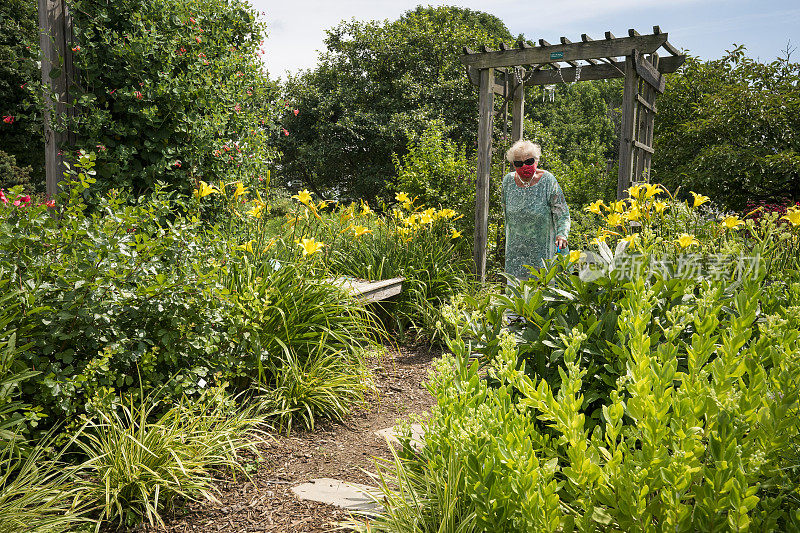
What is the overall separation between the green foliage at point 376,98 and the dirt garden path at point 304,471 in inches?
511

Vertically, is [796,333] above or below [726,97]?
below

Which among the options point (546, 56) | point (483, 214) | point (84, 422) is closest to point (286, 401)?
point (84, 422)

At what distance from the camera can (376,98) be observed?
1736 cm

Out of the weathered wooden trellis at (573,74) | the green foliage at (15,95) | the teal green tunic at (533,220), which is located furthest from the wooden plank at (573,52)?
the green foliage at (15,95)

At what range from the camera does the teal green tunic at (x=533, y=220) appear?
407 centimetres

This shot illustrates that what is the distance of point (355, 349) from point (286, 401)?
0.65 meters

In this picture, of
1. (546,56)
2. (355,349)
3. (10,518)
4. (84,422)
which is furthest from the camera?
(546,56)

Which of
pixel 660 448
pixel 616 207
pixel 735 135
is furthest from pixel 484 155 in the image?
pixel 735 135

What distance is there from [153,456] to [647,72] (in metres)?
6.03

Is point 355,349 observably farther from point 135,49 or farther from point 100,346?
point 135,49

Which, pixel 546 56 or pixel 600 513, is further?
pixel 546 56

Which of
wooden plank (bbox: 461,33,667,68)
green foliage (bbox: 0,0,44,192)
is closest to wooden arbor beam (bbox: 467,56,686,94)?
wooden plank (bbox: 461,33,667,68)

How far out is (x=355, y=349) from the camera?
362 centimetres

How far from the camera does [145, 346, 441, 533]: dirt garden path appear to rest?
2.21 meters
